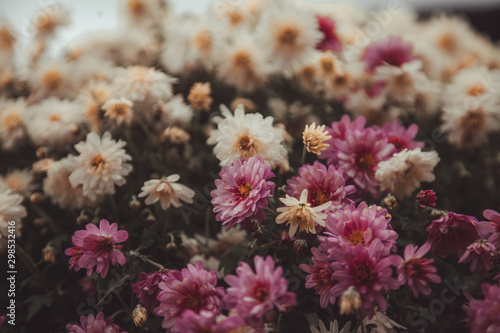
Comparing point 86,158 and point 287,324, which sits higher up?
point 86,158

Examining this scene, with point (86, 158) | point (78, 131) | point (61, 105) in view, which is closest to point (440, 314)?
point (86, 158)

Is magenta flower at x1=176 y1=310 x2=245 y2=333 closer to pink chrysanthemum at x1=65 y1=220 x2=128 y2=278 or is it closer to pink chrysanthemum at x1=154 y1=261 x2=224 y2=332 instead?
pink chrysanthemum at x1=154 y1=261 x2=224 y2=332

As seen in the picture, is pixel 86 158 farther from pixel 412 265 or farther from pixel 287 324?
pixel 412 265

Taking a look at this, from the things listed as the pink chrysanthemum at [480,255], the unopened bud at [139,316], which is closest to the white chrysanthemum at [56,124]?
the unopened bud at [139,316]

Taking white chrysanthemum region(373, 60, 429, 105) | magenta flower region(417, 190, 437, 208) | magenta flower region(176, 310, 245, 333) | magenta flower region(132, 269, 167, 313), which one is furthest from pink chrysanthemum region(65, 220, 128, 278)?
white chrysanthemum region(373, 60, 429, 105)

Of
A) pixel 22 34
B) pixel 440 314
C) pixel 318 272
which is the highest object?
pixel 22 34

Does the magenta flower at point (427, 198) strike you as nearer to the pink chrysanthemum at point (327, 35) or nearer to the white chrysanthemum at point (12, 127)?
the pink chrysanthemum at point (327, 35)
